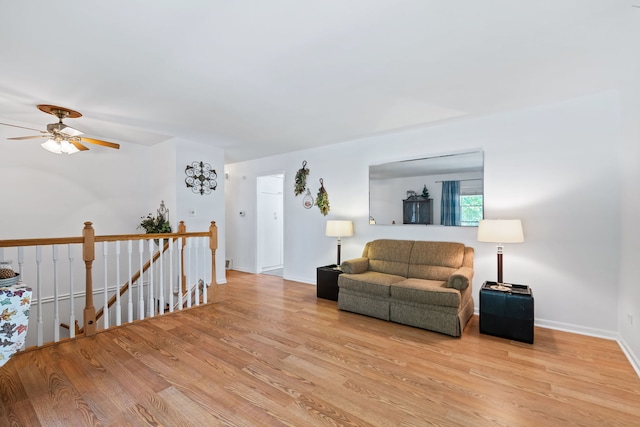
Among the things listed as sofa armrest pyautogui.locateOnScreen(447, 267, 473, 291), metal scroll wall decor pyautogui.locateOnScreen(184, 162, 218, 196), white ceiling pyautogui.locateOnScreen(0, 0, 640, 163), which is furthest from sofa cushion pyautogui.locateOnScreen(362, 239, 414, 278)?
metal scroll wall decor pyautogui.locateOnScreen(184, 162, 218, 196)

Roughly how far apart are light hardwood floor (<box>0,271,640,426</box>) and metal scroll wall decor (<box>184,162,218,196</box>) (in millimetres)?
2388

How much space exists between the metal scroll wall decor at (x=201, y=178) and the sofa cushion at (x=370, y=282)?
291 centimetres

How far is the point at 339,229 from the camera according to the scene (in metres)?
4.33

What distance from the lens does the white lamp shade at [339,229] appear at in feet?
14.2

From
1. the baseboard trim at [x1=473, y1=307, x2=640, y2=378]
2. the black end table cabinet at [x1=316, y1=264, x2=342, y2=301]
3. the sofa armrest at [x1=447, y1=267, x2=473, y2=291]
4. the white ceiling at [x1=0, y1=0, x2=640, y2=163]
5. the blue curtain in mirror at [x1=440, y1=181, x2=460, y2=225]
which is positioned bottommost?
the baseboard trim at [x1=473, y1=307, x2=640, y2=378]

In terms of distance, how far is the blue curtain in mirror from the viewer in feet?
12.0

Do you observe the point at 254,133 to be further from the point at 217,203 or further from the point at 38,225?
the point at 38,225

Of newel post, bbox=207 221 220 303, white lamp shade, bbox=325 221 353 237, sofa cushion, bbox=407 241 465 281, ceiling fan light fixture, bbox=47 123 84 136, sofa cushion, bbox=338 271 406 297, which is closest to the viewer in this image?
ceiling fan light fixture, bbox=47 123 84 136

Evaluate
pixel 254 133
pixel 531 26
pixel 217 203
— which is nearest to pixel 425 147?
pixel 531 26

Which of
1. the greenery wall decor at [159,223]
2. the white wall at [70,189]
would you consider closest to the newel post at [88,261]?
the greenery wall decor at [159,223]

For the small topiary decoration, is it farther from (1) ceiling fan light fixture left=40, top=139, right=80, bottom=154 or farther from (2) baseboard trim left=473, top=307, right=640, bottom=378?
(1) ceiling fan light fixture left=40, top=139, right=80, bottom=154

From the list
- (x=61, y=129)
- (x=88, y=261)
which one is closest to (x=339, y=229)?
(x=88, y=261)

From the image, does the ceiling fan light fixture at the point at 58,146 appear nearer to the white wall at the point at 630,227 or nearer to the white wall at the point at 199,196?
the white wall at the point at 199,196

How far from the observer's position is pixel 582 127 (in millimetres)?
2963
